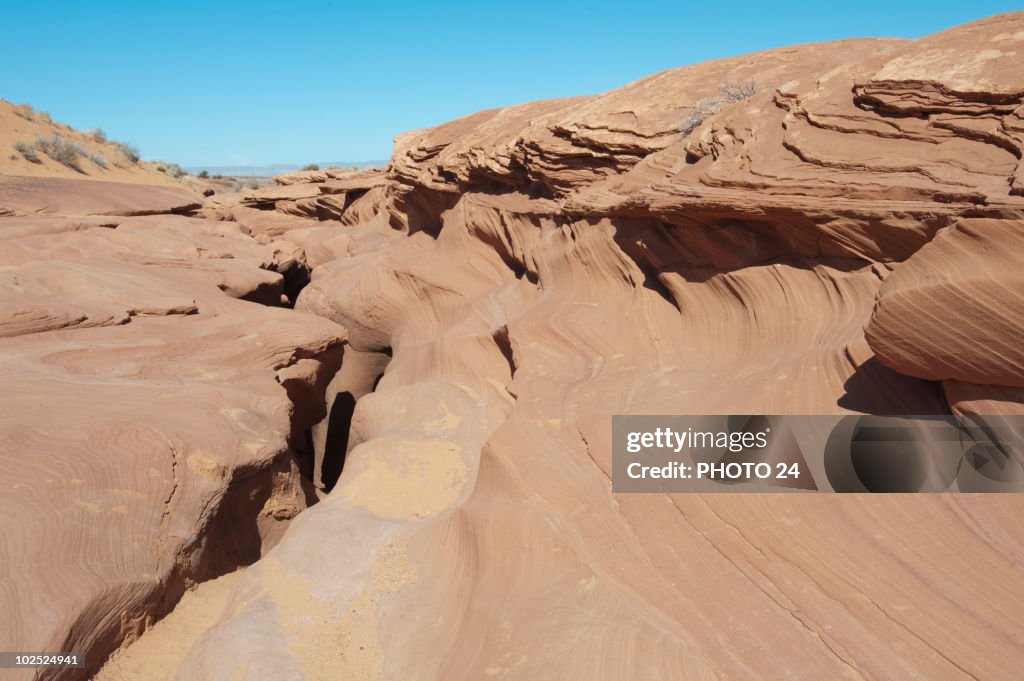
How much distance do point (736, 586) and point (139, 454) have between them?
4.53m

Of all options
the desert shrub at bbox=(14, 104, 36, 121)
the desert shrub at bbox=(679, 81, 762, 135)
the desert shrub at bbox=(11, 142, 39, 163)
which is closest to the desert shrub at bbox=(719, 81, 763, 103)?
the desert shrub at bbox=(679, 81, 762, 135)

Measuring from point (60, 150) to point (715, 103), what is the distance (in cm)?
3121

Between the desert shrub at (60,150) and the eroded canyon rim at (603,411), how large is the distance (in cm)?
2406

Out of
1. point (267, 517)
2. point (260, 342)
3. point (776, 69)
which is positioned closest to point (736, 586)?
point (267, 517)

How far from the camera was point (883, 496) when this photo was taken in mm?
3699

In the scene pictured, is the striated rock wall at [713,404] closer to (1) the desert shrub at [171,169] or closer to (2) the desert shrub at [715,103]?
(2) the desert shrub at [715,103]

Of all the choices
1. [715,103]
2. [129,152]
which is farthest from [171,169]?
[715,103]

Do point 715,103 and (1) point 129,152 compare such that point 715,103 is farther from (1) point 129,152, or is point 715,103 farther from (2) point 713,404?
(1) point 129,152

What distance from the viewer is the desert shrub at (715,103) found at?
319 inches

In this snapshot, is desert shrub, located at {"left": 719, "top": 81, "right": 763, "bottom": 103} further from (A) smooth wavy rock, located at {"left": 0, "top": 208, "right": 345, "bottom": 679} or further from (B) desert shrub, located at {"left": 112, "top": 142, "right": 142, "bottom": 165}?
(B) desert shrub, located at {"left": 112, "top": 142, "right": 142, "bottom": 165}

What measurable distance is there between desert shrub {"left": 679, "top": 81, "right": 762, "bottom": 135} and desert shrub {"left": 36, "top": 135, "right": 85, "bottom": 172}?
30.6 metres

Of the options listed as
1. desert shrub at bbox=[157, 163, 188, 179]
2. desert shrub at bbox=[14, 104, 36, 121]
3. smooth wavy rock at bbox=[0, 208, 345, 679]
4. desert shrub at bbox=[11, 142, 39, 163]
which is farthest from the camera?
desert shrub at bbox=[157, 163, 188, 179]

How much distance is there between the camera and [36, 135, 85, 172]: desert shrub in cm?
2933

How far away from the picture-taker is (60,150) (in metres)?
29.7
